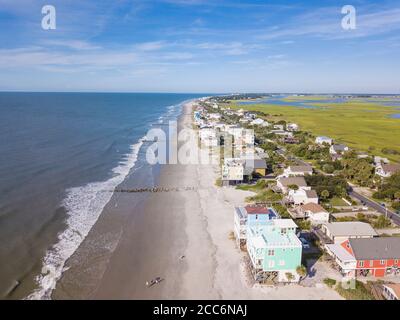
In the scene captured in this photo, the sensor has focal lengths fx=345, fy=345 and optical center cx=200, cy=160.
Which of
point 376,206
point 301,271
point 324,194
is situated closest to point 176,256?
point 301,271

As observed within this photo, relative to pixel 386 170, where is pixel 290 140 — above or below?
above

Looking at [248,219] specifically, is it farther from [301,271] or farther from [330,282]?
[330,282]

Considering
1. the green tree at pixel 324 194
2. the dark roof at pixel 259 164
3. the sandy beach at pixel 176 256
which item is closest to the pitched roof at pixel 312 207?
the green tree at pixel 324 194

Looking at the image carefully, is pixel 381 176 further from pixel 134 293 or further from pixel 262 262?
pixel 134 293

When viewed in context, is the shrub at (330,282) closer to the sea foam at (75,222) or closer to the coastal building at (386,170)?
the sea foam at (75,222)
